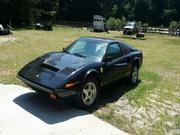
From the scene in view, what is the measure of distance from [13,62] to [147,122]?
6.51 meters

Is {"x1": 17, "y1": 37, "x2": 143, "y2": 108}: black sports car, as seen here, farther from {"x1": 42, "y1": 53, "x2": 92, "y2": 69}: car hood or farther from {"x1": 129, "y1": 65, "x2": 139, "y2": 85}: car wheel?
{"x1": 129, "y1": 65, "x2": 139, "y2": 85}: car wheel

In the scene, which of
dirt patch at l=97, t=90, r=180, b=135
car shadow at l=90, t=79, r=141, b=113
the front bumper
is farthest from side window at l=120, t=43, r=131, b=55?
the front bumper

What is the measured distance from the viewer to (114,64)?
24.4ft

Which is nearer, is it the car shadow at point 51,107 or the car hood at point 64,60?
the car shadow at point 51,107

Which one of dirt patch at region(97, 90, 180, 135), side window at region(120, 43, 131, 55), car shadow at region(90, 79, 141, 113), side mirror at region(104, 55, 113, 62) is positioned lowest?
dirt patch at region(97, 90, 180, 135)

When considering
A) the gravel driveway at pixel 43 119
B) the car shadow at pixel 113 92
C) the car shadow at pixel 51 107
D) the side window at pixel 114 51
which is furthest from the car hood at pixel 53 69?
the car shadow at pixel 113 92

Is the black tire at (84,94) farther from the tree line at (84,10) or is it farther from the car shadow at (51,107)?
the tree line at (84,10)

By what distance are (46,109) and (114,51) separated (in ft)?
8.36

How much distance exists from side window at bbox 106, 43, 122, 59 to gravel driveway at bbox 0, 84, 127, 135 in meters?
1.89

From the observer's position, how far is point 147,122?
6320mm

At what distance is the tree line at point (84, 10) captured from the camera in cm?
3981

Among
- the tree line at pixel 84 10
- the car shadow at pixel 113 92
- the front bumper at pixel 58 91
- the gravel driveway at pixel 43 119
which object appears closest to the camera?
the gravel driveway at pixel 43 119

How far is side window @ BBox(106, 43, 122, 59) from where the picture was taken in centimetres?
750

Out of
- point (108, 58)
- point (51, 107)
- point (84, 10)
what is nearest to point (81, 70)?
point (51, 107)
